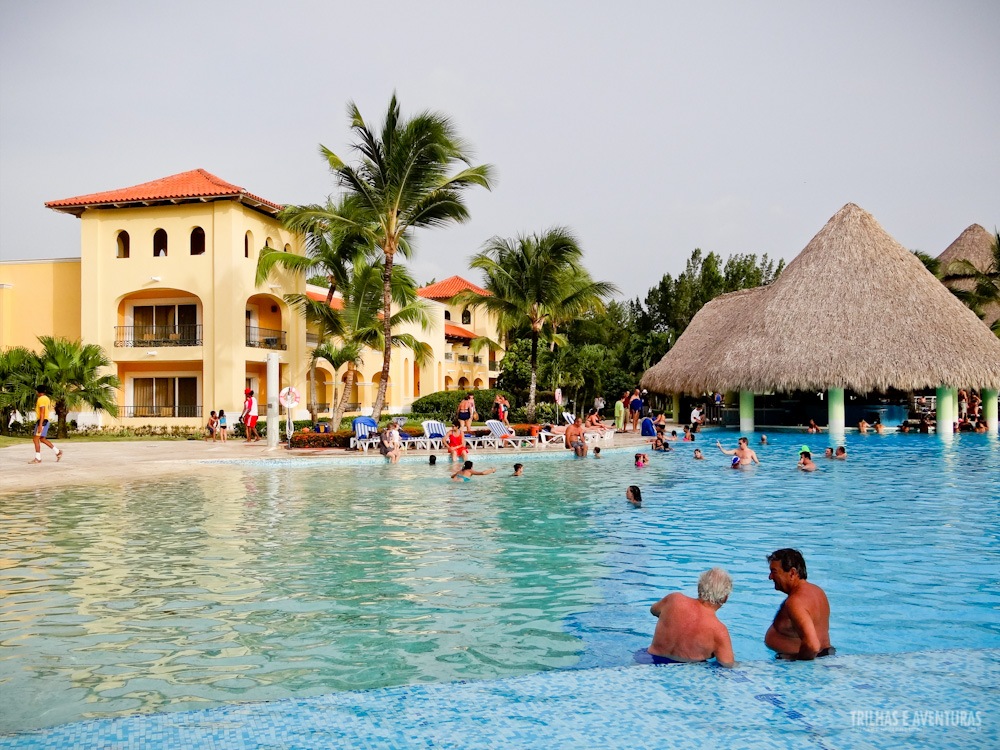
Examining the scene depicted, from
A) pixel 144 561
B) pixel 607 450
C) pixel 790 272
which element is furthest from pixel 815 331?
pixel 144 561

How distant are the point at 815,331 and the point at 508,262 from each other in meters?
10.5

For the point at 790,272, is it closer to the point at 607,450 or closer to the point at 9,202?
the point at 607,450

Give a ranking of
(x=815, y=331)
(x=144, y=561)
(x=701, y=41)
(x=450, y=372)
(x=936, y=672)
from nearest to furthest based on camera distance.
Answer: (x=936, y=672) → (x=144, y=561) → (x=701, y=41) → (x=815, y=331) → (x=450, y=372)

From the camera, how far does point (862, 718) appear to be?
3.90 metres

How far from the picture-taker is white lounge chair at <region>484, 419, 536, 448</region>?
2127cm

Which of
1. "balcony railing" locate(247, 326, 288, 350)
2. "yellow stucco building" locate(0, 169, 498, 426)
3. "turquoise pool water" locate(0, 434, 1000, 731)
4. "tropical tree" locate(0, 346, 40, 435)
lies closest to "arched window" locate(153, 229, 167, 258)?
"yellow stucco building" locate(0, 169, 498, 426)

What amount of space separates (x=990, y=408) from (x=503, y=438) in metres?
16.0

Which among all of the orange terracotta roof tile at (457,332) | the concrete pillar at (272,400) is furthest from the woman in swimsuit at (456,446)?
the orange terracotta roof tile at (457,332)

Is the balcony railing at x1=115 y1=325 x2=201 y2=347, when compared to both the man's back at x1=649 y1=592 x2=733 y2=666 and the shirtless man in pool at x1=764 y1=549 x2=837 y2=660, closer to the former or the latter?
the man's back at x1=649 y1=592 x2=733 y2=666

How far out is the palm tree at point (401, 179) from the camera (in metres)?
20.8

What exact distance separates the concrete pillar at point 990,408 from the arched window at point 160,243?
27.9 meters

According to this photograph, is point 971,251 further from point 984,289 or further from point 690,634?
point 690,634

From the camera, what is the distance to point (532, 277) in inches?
1091

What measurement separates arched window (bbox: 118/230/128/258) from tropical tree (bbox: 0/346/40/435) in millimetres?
5898
